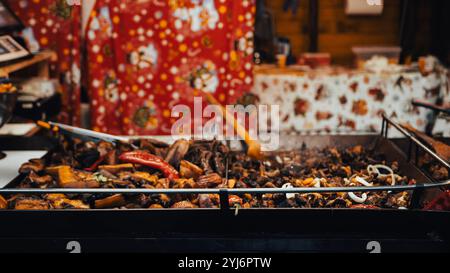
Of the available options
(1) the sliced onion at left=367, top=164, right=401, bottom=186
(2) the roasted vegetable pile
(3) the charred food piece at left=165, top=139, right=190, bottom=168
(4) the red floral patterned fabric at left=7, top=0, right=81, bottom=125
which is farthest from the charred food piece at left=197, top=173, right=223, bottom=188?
(4) the red floral patterned fabric at left=7, top=0, right=81, bottom=125

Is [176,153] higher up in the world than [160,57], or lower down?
lower down

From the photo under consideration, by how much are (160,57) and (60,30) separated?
1007 millimetres

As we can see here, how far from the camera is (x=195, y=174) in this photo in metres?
2.74

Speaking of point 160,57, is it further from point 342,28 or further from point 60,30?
point 342,28

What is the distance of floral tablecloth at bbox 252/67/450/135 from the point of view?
5586 mm

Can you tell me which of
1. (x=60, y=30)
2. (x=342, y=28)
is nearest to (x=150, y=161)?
(x=60, y=30)

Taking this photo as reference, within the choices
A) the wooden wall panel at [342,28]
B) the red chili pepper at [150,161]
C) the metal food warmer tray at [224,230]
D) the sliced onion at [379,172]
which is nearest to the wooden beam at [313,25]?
the wooden wall panel at [342,28]

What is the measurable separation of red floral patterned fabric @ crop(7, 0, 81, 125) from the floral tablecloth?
1.89 m

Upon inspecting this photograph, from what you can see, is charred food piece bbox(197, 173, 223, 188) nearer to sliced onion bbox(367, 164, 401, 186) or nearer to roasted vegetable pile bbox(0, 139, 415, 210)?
roasted vegetable pile bbox(0, 139, 415, 210)

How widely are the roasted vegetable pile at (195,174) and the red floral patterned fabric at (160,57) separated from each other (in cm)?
214

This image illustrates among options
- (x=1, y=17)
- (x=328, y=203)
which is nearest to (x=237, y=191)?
(x=328, y=203)

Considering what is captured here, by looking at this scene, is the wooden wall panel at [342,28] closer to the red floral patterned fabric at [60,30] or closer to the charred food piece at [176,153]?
the red floral patterned fabric at [60,30]

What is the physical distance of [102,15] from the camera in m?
5.07

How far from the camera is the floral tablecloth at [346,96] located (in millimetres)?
5586
